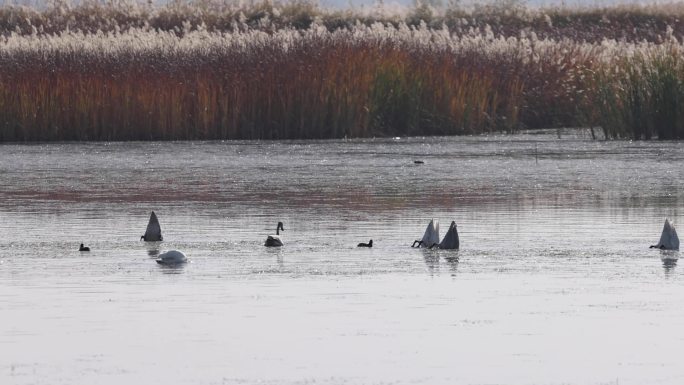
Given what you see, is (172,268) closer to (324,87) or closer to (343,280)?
(343,280)

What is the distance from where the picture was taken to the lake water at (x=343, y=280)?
20.9 feet

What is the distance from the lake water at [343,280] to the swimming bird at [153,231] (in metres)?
0.12

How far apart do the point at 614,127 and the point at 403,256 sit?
13.7 m

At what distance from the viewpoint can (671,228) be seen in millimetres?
9883

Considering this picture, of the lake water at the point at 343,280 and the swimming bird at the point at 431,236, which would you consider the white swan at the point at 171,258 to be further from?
the swimming bird at the point at 431,236

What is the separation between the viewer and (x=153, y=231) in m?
10.7

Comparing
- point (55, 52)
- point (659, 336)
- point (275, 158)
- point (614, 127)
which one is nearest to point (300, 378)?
point (659, 336)

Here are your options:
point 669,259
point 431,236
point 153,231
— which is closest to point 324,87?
point 153,231

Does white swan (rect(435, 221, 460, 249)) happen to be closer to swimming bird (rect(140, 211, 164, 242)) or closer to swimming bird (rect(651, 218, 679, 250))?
swimming bird (rect(651, 218, 679, 250))

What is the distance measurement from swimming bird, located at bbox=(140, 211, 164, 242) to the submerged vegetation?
12875 millimetres

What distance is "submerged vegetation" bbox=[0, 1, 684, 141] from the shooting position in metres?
23.5

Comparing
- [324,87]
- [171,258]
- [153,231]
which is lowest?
[171,258]

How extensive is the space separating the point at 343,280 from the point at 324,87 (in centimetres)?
1542

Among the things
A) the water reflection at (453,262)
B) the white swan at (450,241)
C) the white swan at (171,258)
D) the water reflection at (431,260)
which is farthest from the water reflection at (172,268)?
the white swan at (450,241)
